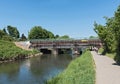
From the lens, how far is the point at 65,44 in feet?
307

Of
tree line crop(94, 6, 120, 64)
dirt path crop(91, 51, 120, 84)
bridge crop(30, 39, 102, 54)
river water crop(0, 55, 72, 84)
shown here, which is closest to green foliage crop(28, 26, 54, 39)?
bridge crop(30, 39, 102, 54)

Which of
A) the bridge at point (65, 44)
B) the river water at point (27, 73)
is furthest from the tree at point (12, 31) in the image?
the river water at point (27, 73)

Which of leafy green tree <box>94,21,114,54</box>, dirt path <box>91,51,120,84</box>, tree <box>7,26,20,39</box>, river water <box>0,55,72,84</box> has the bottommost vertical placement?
river water <box>0,55,72,84</box>

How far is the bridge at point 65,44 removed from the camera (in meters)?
92.1

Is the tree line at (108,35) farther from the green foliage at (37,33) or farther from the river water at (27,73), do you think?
the green foliage at (37,33)

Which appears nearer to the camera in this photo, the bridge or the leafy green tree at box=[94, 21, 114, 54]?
the leafy green tree at box=[94, 21, 114, 54]

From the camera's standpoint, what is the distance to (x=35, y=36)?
440 feet

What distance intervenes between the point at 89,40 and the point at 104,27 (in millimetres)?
35005

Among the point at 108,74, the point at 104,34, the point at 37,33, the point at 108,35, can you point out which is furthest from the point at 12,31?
the point at 108,74

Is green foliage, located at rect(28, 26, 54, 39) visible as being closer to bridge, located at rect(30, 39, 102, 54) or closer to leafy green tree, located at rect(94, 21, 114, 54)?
bridge, located at rect(30, 39, 102, 54)

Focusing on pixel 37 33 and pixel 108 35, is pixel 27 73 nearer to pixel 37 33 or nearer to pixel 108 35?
pixel 108 35

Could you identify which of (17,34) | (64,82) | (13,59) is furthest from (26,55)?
(17,34)

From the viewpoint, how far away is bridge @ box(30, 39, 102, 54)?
92125 mm

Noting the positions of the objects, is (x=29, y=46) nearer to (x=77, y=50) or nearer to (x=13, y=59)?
(x=77, y=50)
